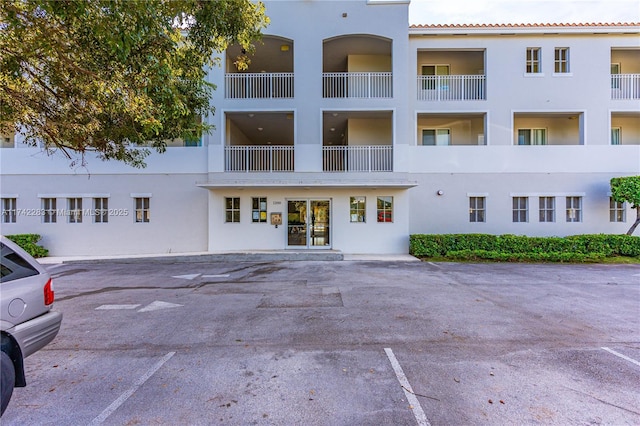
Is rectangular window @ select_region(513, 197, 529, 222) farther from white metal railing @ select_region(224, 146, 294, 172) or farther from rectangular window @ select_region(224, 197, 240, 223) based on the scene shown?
rectangular window @ select_region(224, 197, 240, 223)

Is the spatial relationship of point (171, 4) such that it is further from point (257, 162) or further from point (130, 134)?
point (257, 162)

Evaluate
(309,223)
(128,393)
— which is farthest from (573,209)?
(128,393)

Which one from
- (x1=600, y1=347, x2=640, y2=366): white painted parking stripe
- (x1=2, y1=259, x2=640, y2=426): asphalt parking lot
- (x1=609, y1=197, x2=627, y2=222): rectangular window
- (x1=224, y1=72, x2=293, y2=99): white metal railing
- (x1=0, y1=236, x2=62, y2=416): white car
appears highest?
(x1=224, y1=72, x2=293, y2=99): white metal railing

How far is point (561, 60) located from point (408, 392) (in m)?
16.6

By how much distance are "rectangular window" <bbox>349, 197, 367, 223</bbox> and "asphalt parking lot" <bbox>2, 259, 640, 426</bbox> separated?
17.5 ft

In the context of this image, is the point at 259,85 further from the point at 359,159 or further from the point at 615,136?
the point at 615,136

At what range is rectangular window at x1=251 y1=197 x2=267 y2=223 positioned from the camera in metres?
12.6

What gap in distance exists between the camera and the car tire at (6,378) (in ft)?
8.35


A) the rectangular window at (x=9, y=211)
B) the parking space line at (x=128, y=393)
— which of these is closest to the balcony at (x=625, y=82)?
the parking space line at (x=128, y=393)

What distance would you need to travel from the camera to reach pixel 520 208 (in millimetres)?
12820

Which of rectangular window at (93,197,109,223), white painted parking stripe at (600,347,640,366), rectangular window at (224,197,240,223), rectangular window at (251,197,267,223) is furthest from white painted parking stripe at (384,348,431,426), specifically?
rectangular window at (93,197,109,223)

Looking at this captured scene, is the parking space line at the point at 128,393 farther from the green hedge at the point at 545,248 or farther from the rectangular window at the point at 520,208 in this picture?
the rectangular window at the point at 520,208

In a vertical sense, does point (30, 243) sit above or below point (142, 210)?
below

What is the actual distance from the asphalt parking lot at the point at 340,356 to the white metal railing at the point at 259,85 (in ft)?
28.7
